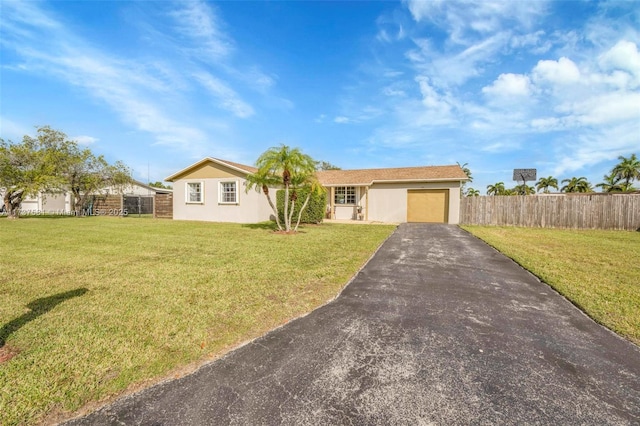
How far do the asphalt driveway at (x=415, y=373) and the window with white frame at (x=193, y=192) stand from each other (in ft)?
54.3

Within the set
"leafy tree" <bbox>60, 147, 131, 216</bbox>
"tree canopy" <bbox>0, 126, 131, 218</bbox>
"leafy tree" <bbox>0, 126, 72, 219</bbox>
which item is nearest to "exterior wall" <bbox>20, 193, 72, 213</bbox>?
"leafy tree" <bbox>60, 147, 131, 216</bbox>

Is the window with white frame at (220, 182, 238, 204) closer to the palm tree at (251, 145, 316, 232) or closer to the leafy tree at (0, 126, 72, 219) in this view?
the palm tree at (251, 145, 316, 232)

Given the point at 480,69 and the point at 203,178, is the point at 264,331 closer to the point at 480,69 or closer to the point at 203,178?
the point at 480,69

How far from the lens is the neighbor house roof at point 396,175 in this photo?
56.9 feet

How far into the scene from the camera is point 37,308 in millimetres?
3732

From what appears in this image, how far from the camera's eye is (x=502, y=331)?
3232mm

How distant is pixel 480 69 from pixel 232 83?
1219 centimetres

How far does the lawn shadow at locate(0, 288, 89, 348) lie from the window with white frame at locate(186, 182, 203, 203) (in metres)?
14.5

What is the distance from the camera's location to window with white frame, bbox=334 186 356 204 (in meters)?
19.8

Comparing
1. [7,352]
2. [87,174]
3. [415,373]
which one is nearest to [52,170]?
[87,174]

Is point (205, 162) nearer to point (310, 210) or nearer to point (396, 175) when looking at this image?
point (310, 210)

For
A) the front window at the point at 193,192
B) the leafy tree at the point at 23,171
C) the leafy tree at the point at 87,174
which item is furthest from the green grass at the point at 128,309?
the leafy tree at the point at 87,174

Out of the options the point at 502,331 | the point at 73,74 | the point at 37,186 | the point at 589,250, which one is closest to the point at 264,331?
the point at 502,331

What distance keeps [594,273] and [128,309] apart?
865 centimetres
